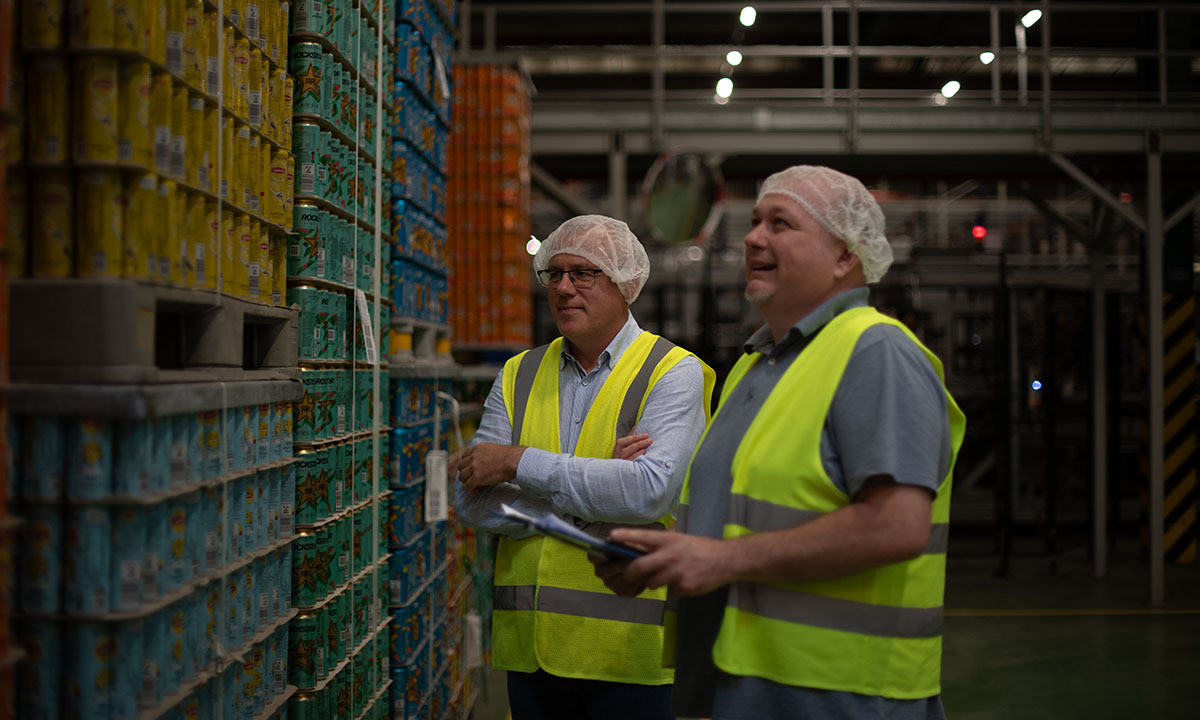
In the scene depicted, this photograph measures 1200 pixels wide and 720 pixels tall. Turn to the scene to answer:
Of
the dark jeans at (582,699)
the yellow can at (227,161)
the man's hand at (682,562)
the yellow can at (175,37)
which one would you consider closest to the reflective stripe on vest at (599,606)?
the dark jeans at (582,699)

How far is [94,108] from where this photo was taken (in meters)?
1.89

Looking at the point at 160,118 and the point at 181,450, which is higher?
the point at 160,118

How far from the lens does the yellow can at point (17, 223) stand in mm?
1865

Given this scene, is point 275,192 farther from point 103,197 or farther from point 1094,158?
point 1094,158

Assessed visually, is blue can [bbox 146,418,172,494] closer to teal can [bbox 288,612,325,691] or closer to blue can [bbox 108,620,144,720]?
blue can [bbox 108,620,144,720]

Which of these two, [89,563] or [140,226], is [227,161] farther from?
[89,563]

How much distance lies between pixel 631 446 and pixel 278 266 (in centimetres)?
110

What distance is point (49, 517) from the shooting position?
72.9 inches

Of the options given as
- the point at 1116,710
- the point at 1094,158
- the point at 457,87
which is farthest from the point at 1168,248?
the point at 457,87

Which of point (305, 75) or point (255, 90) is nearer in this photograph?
point (255, 90)

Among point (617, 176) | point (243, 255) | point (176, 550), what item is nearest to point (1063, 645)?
point (617, 176)

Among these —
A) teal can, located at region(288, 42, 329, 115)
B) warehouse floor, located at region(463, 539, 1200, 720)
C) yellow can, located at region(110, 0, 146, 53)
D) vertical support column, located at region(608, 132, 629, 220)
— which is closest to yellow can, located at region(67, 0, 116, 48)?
yellow can, located at region(110, 0, 146, 53)

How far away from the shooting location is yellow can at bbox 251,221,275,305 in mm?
2629

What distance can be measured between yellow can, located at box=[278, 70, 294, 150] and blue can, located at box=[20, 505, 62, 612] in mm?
1273
